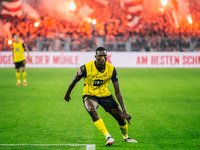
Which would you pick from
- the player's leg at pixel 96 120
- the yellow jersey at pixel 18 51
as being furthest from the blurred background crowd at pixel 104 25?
the player's leg at pixel 96 120

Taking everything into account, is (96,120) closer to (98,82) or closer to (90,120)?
(98,82)

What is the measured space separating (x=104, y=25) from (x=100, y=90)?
3006cm

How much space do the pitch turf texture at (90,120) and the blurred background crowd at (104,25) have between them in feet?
49.0

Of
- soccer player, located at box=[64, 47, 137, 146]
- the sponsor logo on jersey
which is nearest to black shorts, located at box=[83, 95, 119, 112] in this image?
soccer player, located at box=[64, 47, 137, 146]

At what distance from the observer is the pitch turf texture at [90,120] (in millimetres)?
7180

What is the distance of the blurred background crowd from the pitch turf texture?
14.9 m

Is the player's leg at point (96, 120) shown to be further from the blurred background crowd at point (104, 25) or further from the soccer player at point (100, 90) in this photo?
the blurred background crowd at point (104, 25)

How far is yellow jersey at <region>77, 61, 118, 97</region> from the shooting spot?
273 inches

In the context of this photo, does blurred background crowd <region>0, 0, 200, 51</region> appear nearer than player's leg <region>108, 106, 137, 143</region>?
No

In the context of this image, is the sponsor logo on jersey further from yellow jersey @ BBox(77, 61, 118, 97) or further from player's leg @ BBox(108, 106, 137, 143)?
player's leg @ BBox(108, 106, 137, 143)

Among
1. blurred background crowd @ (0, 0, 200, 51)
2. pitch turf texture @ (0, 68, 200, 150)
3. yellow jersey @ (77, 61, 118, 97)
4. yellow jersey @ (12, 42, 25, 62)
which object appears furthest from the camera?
blurred background crowd @ (0, 0, 200, 51)

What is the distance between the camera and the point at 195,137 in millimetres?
7547

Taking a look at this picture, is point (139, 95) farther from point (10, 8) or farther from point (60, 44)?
point (10, 8)

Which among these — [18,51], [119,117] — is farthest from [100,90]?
[18,51]
